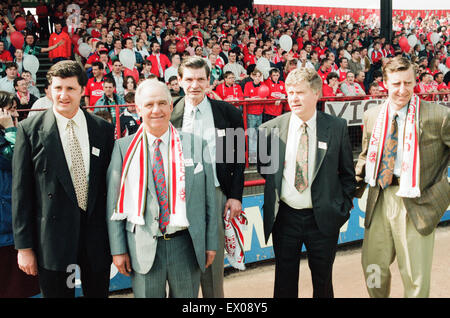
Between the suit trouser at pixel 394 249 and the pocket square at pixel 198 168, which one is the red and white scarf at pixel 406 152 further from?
the pocket square at pixel 198 168

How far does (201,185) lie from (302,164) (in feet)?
2.65

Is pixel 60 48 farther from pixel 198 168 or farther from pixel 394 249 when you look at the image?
pixel 394 249

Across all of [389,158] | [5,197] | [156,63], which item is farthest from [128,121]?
[156,63]

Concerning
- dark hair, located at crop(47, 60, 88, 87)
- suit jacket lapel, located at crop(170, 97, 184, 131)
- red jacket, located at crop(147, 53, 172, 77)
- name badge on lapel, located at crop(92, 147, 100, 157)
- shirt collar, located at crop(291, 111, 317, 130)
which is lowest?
name badge on lapel, located at crop(92, 147, 100, 157)

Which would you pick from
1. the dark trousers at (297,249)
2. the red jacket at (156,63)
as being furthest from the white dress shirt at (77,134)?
the red jacket at (156,63)

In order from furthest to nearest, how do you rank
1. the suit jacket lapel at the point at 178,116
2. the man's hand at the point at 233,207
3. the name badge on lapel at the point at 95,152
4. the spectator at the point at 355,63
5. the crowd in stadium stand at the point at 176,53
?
the spectator at the point at 355,63 < the crowd in stadium stand at the point at 176,53 < the suit jacket lapel at the point at 178,116 < the man's hand at the point at 233,207 < the name badge on lapel at the point at 95,152

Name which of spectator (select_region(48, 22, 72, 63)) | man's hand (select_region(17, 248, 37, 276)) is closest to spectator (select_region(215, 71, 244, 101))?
spectator (select_region(48, 22, 72, 63))

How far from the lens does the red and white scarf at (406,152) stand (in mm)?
2990

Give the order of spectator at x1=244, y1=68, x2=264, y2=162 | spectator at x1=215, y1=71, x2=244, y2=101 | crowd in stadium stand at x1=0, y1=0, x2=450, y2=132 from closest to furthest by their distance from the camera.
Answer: spectator at x1=244, y1=68, x2=264, y2=162
crowd in stadium stand at x1=0, y1=0, x2=450, y2=132
spectator at x1=215, y1=71, x2=244, y2=101

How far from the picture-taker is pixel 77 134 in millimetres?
2717

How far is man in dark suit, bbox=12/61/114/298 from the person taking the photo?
101 inches

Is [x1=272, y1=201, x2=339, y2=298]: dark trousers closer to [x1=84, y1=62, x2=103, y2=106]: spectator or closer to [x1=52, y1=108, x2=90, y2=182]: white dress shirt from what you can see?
[x1=52, y1=108, x2=90, y2=182]: white dress shirt

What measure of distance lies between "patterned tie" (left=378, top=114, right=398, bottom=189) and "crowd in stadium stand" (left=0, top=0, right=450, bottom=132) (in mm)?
2870

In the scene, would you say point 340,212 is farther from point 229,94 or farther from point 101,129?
point 229,94
